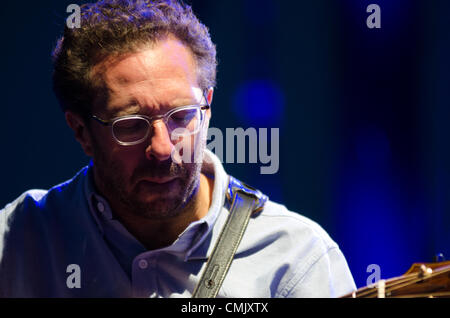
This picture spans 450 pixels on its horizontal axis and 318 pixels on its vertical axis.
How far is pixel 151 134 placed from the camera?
180cm

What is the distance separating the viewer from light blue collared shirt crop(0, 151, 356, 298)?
187 centimetres

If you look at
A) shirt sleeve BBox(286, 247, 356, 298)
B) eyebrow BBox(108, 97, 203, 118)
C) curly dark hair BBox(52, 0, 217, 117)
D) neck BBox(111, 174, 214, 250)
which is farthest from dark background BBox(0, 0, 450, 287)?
eyebrow BBox(108, 97, 203, 118)

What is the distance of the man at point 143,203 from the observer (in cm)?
183

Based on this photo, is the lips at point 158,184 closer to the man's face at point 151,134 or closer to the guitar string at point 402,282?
the man's face at point 151,134

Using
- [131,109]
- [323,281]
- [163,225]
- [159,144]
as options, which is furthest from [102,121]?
[323,281]

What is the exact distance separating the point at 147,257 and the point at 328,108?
1.18m

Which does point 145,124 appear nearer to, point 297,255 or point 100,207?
point 100,207

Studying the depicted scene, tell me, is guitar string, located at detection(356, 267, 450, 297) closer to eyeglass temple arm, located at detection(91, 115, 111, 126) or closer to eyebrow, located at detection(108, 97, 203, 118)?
eyebrow, located at detection(108, 97, 203, 118)

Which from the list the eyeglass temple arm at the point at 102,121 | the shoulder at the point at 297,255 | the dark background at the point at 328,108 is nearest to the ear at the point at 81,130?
the eyeglass temple arm at the point at 102,121

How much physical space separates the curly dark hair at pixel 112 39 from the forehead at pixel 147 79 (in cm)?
4

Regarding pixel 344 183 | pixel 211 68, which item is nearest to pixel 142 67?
pixel 211 68
